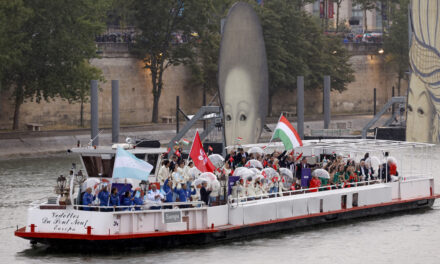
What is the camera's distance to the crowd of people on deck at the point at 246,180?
35.0 meters

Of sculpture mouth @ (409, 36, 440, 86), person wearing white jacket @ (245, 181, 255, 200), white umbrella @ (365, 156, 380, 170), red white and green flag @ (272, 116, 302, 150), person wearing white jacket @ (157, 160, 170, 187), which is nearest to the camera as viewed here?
person wearing white jacket @ (245, 181, 255, 200)

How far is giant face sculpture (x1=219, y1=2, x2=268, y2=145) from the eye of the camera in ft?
196

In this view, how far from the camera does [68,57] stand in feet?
240

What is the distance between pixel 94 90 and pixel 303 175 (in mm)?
29223

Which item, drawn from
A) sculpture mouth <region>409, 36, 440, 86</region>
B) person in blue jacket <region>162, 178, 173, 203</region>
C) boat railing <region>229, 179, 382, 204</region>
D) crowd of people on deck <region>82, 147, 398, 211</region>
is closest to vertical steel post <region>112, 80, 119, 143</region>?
sculpture mouth <region>409, 36, 440, 86</region>

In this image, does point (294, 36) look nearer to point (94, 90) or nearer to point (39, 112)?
point (39, 112)

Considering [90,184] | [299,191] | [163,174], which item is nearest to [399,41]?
[299,191]

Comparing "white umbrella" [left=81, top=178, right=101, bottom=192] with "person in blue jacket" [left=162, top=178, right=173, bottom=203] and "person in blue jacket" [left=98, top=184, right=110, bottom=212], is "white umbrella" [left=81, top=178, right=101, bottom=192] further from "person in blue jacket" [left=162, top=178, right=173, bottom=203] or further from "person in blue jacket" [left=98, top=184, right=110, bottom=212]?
"person in blue jacket" [left=162, top=178, right=173, bottom=203]

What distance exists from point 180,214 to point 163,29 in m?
53.4

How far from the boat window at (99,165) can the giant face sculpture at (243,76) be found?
78.6ft

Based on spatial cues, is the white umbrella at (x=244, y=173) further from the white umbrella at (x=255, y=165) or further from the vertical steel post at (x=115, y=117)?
the vertical steel post at (x=115, y=117)

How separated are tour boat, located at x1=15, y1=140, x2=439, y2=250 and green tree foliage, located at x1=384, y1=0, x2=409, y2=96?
2740 inches

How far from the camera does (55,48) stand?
73.0 m

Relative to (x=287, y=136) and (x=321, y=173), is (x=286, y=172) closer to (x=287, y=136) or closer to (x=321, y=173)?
(x=321, y=173)
